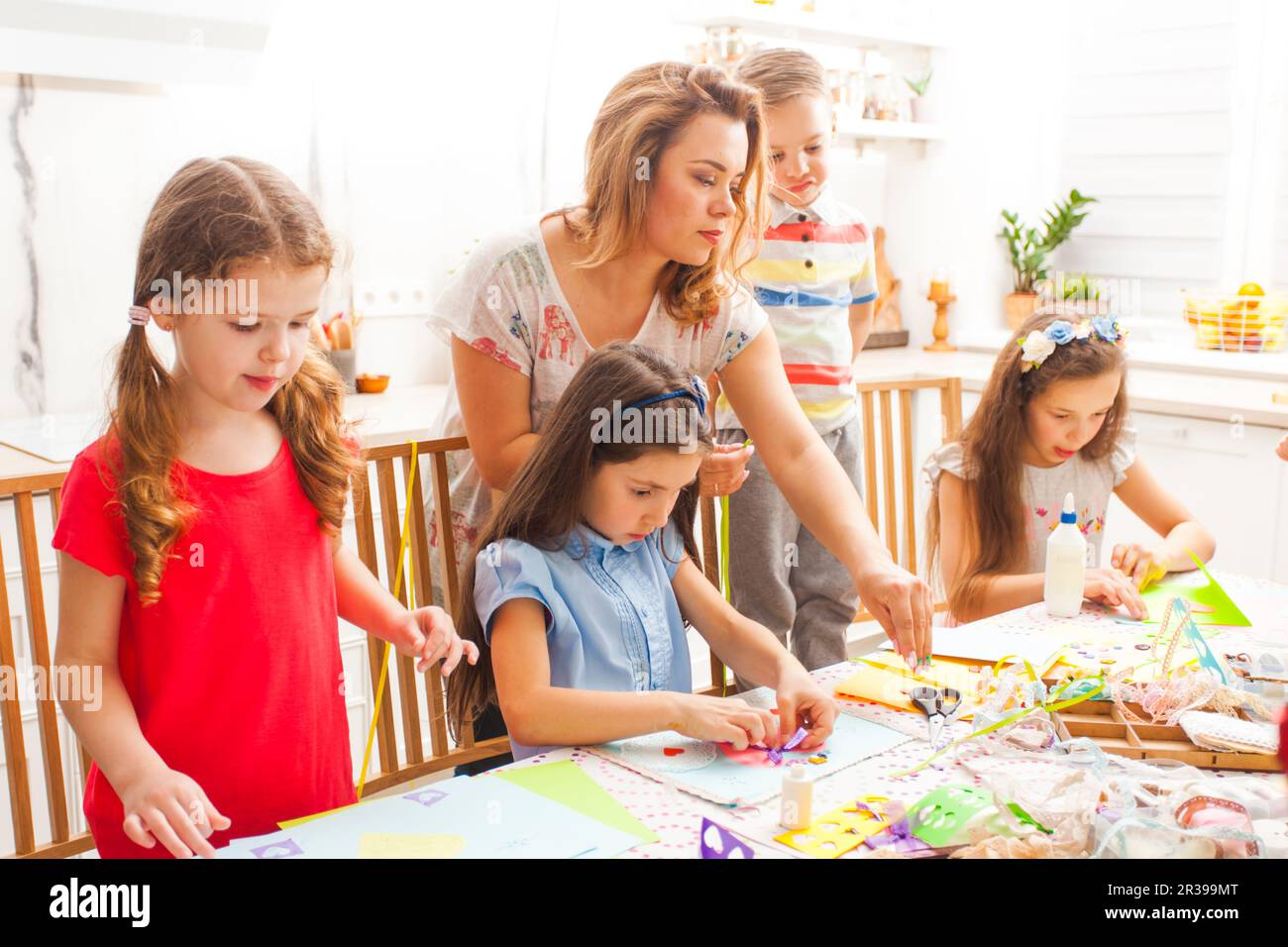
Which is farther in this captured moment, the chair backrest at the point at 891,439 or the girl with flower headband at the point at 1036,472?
the chair backrest at the point at 891,439

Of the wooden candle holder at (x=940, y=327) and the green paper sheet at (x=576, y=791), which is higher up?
the wooden candle holder at (x=940, y=327)

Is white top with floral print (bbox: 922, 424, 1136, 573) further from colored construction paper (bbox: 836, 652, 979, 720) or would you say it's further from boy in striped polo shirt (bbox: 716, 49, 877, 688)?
colored construction paper (bbox: 836, 652, 979, 720)

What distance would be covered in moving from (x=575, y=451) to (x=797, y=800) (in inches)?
20.2

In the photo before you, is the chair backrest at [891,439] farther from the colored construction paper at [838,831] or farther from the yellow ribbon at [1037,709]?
the colored construction paper at [838,831]

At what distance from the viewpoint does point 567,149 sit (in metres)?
3.36

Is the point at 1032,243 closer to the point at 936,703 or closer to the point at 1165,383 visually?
the point at 1165,383

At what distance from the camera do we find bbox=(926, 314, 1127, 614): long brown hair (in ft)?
6.58

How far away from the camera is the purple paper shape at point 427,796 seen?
106 cm

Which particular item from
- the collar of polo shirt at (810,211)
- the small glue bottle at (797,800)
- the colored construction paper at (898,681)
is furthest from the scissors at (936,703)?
the collar of polo shirt at (810,211)

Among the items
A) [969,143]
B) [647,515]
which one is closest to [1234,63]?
[969,143]

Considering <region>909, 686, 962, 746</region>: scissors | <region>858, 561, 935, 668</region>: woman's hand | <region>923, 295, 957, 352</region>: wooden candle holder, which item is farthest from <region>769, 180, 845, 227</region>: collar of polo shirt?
<region>923, 295, 957, 352</region>: wooden candle holder

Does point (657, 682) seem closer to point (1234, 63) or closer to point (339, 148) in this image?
point (339, 148)

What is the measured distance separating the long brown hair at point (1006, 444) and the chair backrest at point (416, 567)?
85 centimetres
